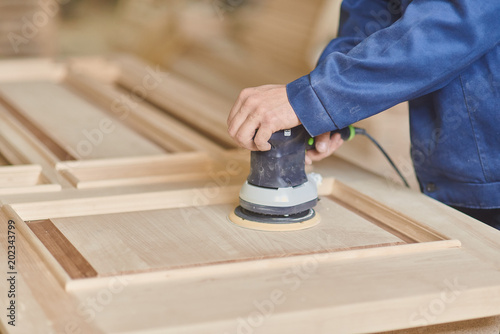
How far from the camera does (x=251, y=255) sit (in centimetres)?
122

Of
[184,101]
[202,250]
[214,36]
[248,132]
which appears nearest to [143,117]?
[184,101]

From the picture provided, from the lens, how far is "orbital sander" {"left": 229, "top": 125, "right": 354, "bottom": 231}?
1357 millimetres

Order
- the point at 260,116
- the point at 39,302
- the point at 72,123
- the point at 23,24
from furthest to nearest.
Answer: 1. the point at 23,24
2. the point at 72,123
3. the point at 260,116
4. the point at 39,302

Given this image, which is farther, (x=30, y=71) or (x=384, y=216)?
(x=30, y=71)

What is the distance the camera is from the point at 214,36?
488 cm

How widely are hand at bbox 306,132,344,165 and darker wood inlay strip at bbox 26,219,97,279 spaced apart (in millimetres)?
591

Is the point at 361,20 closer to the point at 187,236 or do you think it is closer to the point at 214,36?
the point at 187,236

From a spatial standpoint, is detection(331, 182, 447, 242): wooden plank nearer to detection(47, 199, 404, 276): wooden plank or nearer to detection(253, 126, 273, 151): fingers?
detection(47, 199, 404, 276): wooden plank

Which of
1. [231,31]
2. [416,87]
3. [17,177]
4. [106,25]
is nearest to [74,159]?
[17,177]

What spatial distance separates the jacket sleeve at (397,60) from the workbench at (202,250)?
24cm

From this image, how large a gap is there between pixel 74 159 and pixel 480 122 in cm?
96

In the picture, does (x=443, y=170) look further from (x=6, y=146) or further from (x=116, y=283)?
(x=6, y=146)

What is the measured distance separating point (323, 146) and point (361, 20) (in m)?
0.41

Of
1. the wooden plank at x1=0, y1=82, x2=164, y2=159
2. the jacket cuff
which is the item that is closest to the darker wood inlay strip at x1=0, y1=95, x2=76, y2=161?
the wooden plank at x1=0, y1=82, x2=164, y2=159
